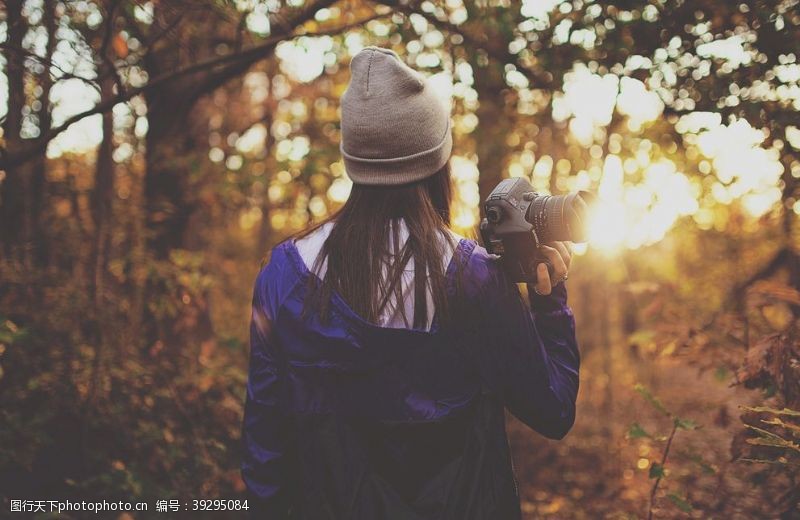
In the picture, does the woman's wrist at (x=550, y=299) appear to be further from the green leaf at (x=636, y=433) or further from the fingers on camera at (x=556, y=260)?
the green leaf at (x=636, y=433)

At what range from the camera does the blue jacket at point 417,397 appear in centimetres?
136

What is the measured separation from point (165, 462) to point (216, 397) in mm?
808

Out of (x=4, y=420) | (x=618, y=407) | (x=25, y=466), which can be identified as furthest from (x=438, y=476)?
(x=618, y=407)

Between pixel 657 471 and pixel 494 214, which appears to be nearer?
pixel 494 214

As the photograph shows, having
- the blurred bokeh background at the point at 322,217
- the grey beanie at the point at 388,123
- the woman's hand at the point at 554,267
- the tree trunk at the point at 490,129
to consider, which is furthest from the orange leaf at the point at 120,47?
the woman's hand at the point at 554,267

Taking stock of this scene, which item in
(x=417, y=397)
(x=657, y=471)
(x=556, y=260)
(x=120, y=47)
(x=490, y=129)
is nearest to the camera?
(x=417, y=397)

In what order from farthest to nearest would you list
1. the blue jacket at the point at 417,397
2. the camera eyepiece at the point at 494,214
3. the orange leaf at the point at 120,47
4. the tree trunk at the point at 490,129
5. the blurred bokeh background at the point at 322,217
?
the tree trunk at the point at 490,129 < the orange leaf at the point at 120,47 < the blurred bokeh background at the point at 322,217 < the camera eyepiece at the point at 494,214 < the blue jacket at the point at 417,397

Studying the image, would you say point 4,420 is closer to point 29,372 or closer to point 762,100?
point 29,372

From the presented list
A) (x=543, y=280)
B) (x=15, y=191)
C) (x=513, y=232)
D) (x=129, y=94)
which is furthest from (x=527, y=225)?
(x=15, y=191)

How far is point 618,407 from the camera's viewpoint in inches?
308

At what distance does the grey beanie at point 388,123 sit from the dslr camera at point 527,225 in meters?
0.22

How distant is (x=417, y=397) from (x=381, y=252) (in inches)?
14.6

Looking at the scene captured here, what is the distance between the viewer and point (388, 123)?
56.6 inches

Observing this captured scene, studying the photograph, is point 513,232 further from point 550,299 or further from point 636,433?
point 636,433
